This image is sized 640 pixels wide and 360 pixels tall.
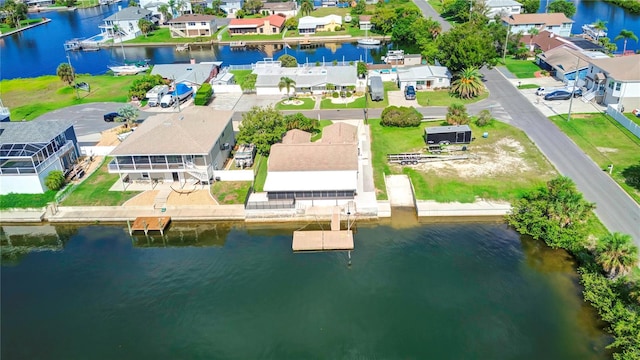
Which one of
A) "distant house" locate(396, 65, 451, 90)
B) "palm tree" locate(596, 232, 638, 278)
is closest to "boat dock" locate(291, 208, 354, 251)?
"palm tree" locate(596, 232, 638, 278)

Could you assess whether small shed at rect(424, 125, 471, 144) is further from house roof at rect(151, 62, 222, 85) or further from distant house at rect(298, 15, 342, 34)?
distant house at rect(298, 15, 342, 34)

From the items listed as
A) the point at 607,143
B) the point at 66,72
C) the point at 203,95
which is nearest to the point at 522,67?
the point at 607,143

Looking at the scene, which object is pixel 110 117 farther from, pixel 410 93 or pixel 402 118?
pixel 410 93

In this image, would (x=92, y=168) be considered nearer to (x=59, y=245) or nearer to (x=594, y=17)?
(x=59, y=245)

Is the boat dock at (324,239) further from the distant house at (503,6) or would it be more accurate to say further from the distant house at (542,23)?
the distant house at (503,6)

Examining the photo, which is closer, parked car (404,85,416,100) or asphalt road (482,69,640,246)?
asphalt road (482,69,640,246)

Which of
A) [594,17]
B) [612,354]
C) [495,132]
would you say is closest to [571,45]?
[495,132]
